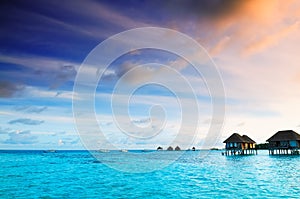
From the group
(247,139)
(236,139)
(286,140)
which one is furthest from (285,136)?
(247,139)

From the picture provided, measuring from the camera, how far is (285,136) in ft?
192

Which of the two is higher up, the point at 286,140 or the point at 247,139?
the point at 247,139

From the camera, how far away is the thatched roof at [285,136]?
57.7 metres

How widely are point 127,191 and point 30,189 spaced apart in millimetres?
8449

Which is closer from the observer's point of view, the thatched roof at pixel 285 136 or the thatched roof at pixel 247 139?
the thatched roof at pixel 285 136

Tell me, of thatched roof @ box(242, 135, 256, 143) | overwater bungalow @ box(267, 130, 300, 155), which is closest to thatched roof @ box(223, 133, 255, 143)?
thatched roof @ box(242, 135, 256, 143)

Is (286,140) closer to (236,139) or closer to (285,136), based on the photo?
(285,136)

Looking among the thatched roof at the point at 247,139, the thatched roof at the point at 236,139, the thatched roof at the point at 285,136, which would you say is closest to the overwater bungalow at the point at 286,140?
the thatched roof at the point at 285,136

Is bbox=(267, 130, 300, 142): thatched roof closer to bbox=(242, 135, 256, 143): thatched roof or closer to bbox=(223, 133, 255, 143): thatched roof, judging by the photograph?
bbox=(223, 133, 255, 143): thatched roof

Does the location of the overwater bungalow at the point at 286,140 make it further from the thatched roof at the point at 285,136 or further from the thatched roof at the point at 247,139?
the thatched roof at the point at 247,139

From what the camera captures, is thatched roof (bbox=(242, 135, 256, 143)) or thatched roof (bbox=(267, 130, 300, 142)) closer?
thatched roof (bbox=(267, 130, 300, 142))

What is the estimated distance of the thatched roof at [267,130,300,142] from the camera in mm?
57688

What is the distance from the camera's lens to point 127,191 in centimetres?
2008

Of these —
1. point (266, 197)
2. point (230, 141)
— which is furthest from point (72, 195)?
point (230, 141)
